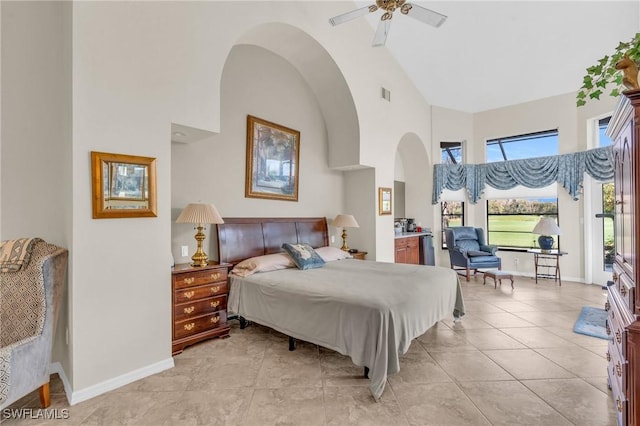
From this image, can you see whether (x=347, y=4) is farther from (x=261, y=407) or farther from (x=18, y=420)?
(x=18, y=420)

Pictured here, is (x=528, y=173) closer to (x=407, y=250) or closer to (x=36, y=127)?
(x=407, y=250)

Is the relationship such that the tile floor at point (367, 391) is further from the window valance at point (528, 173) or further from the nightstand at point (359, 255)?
the window valance at point (528, 173)

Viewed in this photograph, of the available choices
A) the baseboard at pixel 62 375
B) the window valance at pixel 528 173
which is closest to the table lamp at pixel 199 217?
the baseboard at pixel 62 375

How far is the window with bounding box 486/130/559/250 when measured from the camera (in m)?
6.02

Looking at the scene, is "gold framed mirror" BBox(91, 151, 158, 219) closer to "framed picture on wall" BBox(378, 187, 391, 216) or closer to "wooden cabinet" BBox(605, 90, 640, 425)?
"wooden cabinet" BBox(605, 90, 640, 425)

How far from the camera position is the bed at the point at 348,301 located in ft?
7.25

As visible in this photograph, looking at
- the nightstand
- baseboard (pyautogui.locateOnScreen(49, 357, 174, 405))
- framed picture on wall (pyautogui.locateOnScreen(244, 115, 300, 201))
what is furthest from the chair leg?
the nightstand

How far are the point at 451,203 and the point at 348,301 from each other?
18.0 ft

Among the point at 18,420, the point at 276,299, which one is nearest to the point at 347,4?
the point at 276,299

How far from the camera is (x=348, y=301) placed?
2393mm

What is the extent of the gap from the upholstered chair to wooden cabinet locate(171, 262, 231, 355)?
86cm

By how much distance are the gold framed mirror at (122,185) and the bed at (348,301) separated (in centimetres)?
123

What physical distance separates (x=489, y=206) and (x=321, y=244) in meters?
4.26

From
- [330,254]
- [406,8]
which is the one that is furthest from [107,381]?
[406,8]
